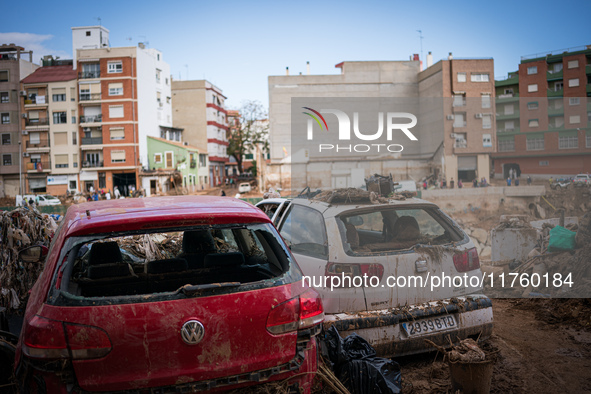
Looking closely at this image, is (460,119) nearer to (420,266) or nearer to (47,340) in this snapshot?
(420,266)

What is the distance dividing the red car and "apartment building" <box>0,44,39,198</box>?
66733 mm

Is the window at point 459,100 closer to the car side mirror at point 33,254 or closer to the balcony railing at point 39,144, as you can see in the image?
the balcony railing at point 39,144

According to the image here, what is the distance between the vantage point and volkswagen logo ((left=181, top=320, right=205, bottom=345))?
2.31 m

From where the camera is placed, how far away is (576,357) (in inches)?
178

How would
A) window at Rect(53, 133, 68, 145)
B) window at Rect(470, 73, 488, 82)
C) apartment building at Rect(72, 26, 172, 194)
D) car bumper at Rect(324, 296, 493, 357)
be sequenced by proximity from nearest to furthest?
car bumper at Rect(324, 296, 493, 357), window at Rect(470, 73, 488, 82), apartment building at Rect(72, 26, 172, 194), window at Rect(53, 133, 68, 145)

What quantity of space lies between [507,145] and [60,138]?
5463 centimetres

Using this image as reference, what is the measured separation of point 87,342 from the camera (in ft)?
7.18

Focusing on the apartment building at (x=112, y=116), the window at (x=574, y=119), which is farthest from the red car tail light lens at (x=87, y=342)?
the apartment building at (x=112, y=116)

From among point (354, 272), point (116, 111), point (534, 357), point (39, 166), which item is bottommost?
point (534, 357)

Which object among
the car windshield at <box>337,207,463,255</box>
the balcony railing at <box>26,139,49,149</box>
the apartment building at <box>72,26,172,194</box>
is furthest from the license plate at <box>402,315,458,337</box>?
the balcony railing at <box>26,139,49,149</box>

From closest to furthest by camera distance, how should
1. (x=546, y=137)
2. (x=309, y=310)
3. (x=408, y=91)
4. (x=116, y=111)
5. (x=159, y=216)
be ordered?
(x=159, y=216) < (x=309, y=310) < (x=546, y=137) < (x=116, y=111) < (x=408, y=91)

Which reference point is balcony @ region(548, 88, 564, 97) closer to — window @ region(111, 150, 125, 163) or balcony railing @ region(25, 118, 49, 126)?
window @ region(111, 150, 125, 163)

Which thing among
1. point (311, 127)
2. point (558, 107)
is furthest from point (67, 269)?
point (558, 107)

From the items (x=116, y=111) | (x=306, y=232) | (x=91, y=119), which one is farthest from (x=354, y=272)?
(x=91, y=119)
